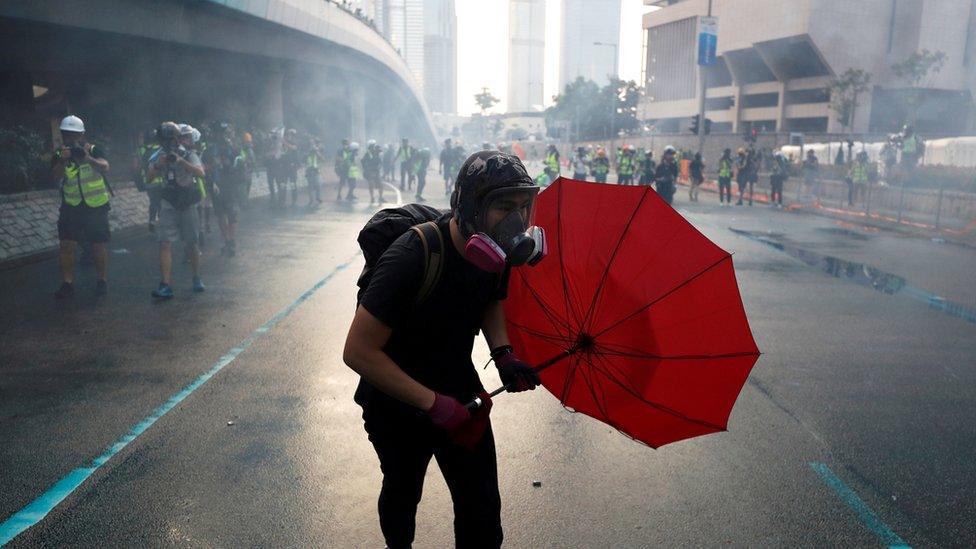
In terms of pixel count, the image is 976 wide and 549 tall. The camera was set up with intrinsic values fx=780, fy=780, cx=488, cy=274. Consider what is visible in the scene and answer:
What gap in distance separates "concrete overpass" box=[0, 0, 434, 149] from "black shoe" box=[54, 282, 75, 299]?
8.07 m

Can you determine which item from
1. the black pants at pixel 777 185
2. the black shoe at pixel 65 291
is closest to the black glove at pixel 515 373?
the black shoe at pixel 65 291

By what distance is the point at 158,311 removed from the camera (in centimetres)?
800

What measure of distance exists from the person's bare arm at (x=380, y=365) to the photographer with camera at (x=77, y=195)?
730cm

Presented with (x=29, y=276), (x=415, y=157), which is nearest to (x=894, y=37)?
(x=415, y=157)

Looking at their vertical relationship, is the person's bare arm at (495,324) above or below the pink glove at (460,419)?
above

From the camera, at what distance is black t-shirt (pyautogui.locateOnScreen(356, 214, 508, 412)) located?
7.47 ft

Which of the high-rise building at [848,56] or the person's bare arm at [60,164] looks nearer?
the person's bare arm at [60,164]

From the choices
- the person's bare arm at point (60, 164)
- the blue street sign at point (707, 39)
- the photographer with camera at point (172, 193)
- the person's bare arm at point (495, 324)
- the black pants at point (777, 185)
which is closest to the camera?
the person's bare arm at point (495, 324)

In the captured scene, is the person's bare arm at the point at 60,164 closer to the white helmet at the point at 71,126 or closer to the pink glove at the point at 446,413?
the white helmet at the point at 71,126

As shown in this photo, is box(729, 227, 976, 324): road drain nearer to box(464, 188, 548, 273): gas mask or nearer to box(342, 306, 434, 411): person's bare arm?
box(464, 188, 548, 273): gas mask

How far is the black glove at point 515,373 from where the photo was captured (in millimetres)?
2578

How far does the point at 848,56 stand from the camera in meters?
59.6

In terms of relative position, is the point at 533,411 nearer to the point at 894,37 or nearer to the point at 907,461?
the point at 907,461

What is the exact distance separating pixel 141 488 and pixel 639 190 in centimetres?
294
